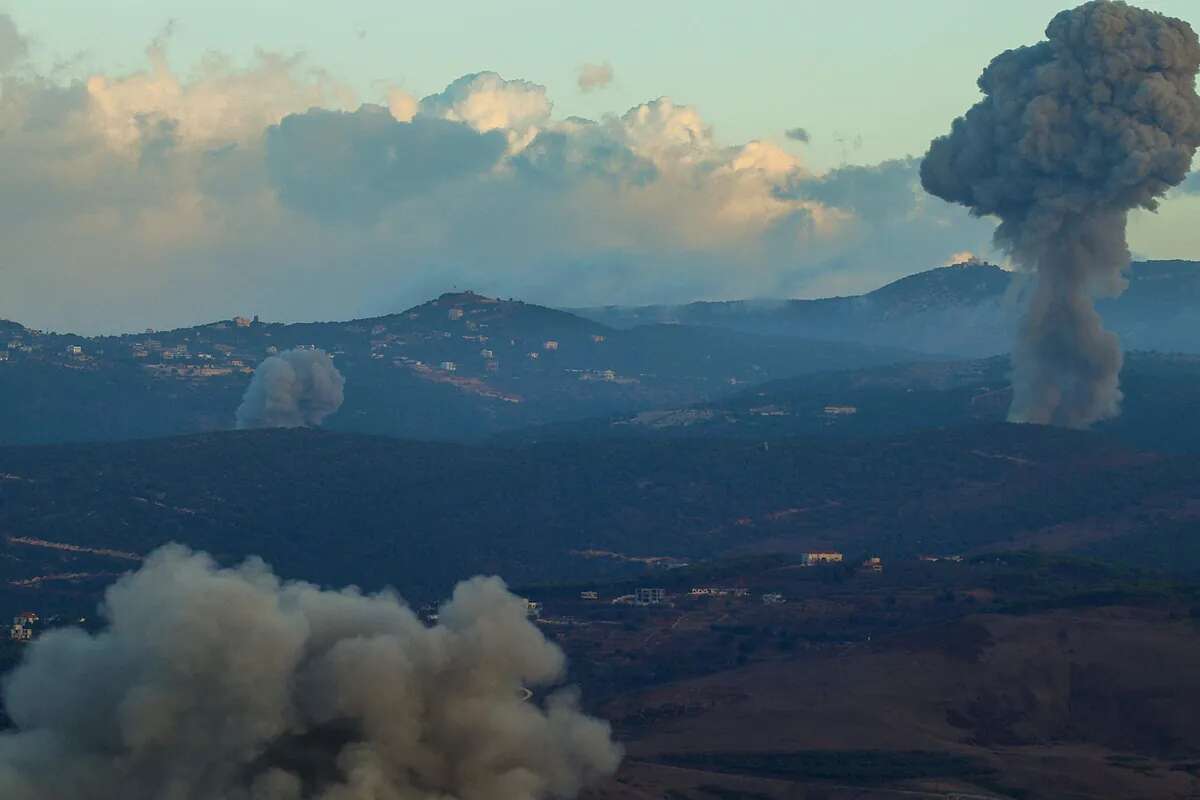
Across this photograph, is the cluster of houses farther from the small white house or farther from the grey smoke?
the grey smoke

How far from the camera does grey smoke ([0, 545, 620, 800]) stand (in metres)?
76.2

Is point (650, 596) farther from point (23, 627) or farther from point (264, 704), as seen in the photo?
point (264, 704)

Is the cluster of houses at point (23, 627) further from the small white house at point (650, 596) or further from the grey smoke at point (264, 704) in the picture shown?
the grey smoke at point (264, 704)

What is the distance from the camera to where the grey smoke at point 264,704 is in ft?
250

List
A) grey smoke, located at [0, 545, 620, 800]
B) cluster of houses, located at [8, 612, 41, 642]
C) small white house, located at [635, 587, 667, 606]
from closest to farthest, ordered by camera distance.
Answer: grey smoke, located at [0, 545, 620, 800] < cluster of houses, located at [8, 612, 41, 642] < small white house, located at [635, 587, 667, 606]

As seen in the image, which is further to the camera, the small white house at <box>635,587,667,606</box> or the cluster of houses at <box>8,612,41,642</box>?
the small white house at <box>635,587,667,606</box>

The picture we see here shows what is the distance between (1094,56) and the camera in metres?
190

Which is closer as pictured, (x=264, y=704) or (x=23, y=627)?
(x=264, y=704)

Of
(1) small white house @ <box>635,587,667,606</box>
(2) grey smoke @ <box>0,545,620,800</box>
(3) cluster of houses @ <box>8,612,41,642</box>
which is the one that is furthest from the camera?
(1) small white house @ <box>635,587,667,606</box>

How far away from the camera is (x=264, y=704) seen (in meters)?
76.7

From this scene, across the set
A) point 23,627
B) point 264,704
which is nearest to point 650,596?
point 23,627

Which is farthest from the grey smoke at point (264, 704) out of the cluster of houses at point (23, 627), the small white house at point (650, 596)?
the small white house at point (650, 596)

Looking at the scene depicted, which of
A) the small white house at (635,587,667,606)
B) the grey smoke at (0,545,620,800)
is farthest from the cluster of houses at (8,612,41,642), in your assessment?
the grey smoke at (0,545,620,800)

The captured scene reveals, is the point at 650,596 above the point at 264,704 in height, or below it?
below
